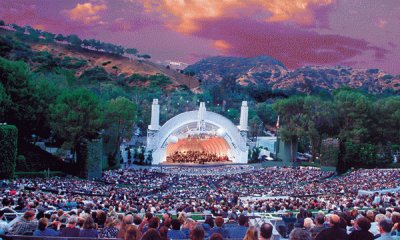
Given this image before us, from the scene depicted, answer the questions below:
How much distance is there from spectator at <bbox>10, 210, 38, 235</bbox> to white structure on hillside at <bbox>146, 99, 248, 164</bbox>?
111 ft

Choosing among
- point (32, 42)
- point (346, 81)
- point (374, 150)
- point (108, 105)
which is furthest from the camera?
point (346, 81)

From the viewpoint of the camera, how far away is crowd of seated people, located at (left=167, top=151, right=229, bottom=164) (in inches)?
1736

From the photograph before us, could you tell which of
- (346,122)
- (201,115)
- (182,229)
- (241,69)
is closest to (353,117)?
(346,122)

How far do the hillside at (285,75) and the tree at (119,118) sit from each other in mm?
86816

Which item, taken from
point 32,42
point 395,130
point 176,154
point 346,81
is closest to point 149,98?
point 176,154

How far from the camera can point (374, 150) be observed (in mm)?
40938

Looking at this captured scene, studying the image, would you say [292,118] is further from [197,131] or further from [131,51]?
[131,51]

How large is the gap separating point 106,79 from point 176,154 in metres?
59.4

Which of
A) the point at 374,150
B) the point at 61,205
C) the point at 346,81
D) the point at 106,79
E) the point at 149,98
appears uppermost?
the point at 346,81

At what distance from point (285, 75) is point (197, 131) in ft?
373

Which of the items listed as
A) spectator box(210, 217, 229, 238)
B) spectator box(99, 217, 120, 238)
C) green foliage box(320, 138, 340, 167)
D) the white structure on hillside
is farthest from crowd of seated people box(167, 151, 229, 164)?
spectator box(99, 217, 120, 238)

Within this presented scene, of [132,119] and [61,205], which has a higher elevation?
[132,119]

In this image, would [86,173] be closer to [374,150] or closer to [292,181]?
[292,181]

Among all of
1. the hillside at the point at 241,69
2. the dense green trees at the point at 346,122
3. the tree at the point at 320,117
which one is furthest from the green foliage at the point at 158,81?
the tree at the point at 320,117
